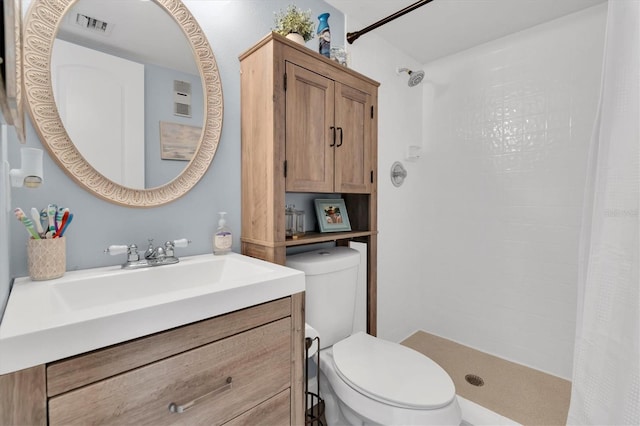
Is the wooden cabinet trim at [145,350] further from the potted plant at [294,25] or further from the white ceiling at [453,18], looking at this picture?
the white ceiling at [453,18]

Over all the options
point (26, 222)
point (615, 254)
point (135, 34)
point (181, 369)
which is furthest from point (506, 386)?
point (135, 34)

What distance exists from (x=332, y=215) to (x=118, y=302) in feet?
3.52

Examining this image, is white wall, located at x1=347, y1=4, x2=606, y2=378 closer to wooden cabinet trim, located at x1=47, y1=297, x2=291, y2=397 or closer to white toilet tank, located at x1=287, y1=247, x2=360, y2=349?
white toilet tank, located at x1=287, y1=247, x2=360, y2=349

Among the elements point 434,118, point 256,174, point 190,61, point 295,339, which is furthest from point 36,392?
point 434,118

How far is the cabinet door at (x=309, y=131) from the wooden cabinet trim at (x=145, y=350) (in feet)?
1.96

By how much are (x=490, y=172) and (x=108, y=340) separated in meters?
2.43

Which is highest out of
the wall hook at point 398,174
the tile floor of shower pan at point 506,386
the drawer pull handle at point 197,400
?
the wall hook at point 398,174

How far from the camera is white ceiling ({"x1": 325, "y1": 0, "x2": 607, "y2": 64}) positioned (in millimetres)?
1739

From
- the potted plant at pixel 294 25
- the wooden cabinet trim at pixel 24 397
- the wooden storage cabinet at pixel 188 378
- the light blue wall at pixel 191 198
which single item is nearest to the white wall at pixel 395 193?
the potted plant at pixel 294 25

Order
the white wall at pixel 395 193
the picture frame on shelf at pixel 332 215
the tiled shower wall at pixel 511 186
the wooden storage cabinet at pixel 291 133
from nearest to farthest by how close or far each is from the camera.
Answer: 1. the wooden storage cabinet at pixel 291 133
2. the picture frame on shelf at pixel 332 215
3. the tiled shower wall at pixel 511 186
4. the white wall at pixel 395 193

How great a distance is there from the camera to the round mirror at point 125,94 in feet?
3.01

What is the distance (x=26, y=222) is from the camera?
81 centimetres

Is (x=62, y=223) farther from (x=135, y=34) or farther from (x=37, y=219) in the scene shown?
(x=135, y=34)

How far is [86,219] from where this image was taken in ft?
3.23
